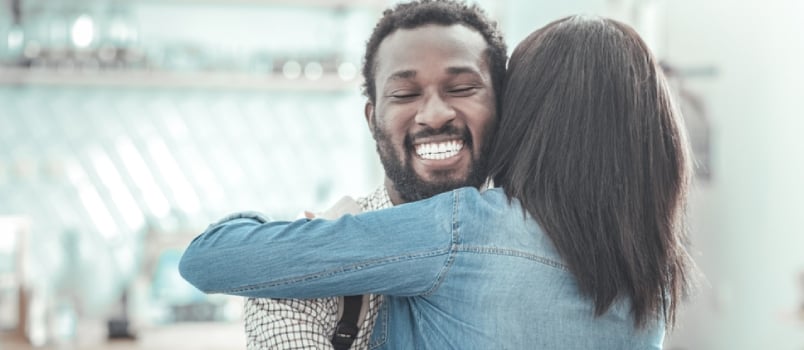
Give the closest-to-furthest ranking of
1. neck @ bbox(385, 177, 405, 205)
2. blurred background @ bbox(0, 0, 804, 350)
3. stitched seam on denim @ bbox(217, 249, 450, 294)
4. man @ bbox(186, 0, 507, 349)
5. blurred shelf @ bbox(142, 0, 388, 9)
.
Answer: stitched seam on denim @ bbox(217, 249, 450, 294) < man @ bbox(186, 0, 507, 349) < neck @ bbox(385, 177, 405, 205) < blurred background @ bbox(0, 0, 804, 350) < blurred shelf @ bbox(142, 0, 388, 9)

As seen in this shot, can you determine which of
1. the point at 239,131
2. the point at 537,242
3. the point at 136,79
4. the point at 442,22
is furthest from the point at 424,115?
the point at 239,131

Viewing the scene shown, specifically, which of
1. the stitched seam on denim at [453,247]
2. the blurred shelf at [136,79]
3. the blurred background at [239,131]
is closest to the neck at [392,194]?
the stitched seam on denim at [453,247]

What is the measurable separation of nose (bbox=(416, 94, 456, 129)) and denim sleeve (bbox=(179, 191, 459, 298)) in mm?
144

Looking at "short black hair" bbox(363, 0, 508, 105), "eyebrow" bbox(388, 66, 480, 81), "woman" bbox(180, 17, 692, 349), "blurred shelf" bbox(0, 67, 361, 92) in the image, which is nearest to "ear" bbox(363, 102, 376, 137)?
"short black hair" bbox(363, 0, 508, 105)

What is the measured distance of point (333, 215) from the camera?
1.33 meters

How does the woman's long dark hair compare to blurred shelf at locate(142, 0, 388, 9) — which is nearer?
the woman's long dark hair

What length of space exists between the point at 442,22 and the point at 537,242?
1.19 ft

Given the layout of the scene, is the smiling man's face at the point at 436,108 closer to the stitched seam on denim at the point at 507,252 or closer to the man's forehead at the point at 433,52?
the man's forehead at the point at 433,52

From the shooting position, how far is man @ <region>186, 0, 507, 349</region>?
1273 mm

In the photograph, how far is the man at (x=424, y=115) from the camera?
127cm

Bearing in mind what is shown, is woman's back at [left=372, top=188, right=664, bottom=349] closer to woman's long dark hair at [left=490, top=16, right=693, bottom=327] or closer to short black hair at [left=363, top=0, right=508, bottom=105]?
woman's long dark hair at [left=490, top=16, right=693, bottom=327]

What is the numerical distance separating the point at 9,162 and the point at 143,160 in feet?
1.92

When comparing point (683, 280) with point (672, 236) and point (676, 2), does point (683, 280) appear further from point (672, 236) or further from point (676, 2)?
point (676, 2)

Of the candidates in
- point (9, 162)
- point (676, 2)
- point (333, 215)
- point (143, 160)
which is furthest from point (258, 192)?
point (333, 215)
